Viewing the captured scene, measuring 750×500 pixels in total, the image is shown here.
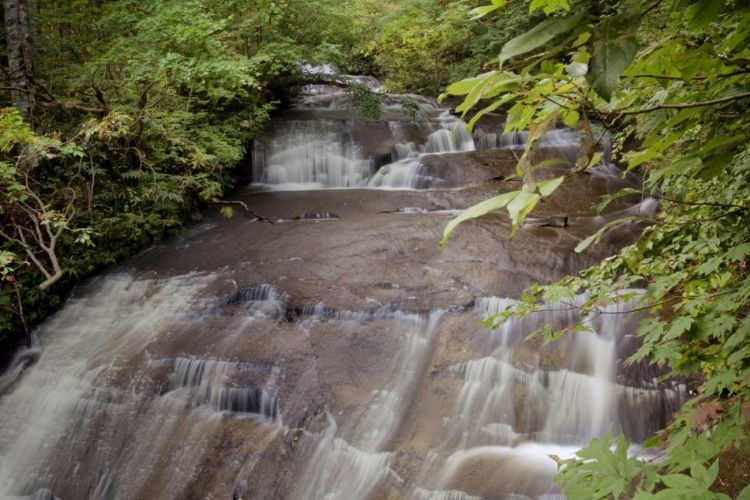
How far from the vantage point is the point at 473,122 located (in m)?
1.07

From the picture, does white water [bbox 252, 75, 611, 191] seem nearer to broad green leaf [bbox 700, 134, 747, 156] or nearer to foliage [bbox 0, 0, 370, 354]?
foliage [bbox 0, 0, 370, 354]

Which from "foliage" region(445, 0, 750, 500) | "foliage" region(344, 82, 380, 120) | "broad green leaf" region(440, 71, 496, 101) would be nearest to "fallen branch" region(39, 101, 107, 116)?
"foliage" region(344, 82, 380, 120)

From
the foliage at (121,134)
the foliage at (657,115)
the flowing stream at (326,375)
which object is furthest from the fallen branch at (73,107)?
the foliage at (657,115)

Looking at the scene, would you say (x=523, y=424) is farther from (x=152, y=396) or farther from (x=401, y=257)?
(x=152, y=396)

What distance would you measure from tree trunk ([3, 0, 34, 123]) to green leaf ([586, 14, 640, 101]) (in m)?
7.89

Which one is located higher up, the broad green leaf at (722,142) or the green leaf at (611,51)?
the green leaf at (611,51)

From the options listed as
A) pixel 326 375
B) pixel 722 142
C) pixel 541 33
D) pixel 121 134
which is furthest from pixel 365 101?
pixel 541 33

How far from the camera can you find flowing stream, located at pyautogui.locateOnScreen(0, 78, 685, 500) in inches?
179

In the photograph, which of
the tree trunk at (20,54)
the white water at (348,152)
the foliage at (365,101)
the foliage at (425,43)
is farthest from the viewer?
the foliage at (425,43)

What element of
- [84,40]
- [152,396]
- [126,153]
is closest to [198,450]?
[152,396]

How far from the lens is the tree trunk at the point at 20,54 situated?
6.80m

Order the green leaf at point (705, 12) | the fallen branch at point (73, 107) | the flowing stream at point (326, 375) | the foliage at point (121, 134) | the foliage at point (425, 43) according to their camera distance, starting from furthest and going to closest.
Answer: the foliage at point (425, 43) → the fallen branch at point (73, 107) → the foliage at point (121, 134) → the flowing stream at point (326, 375) → the green leaf at point (705, 12)

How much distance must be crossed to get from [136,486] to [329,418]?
1.93 metres

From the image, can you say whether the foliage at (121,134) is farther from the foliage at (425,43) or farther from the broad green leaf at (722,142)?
the broad green leaf at (722,142)
